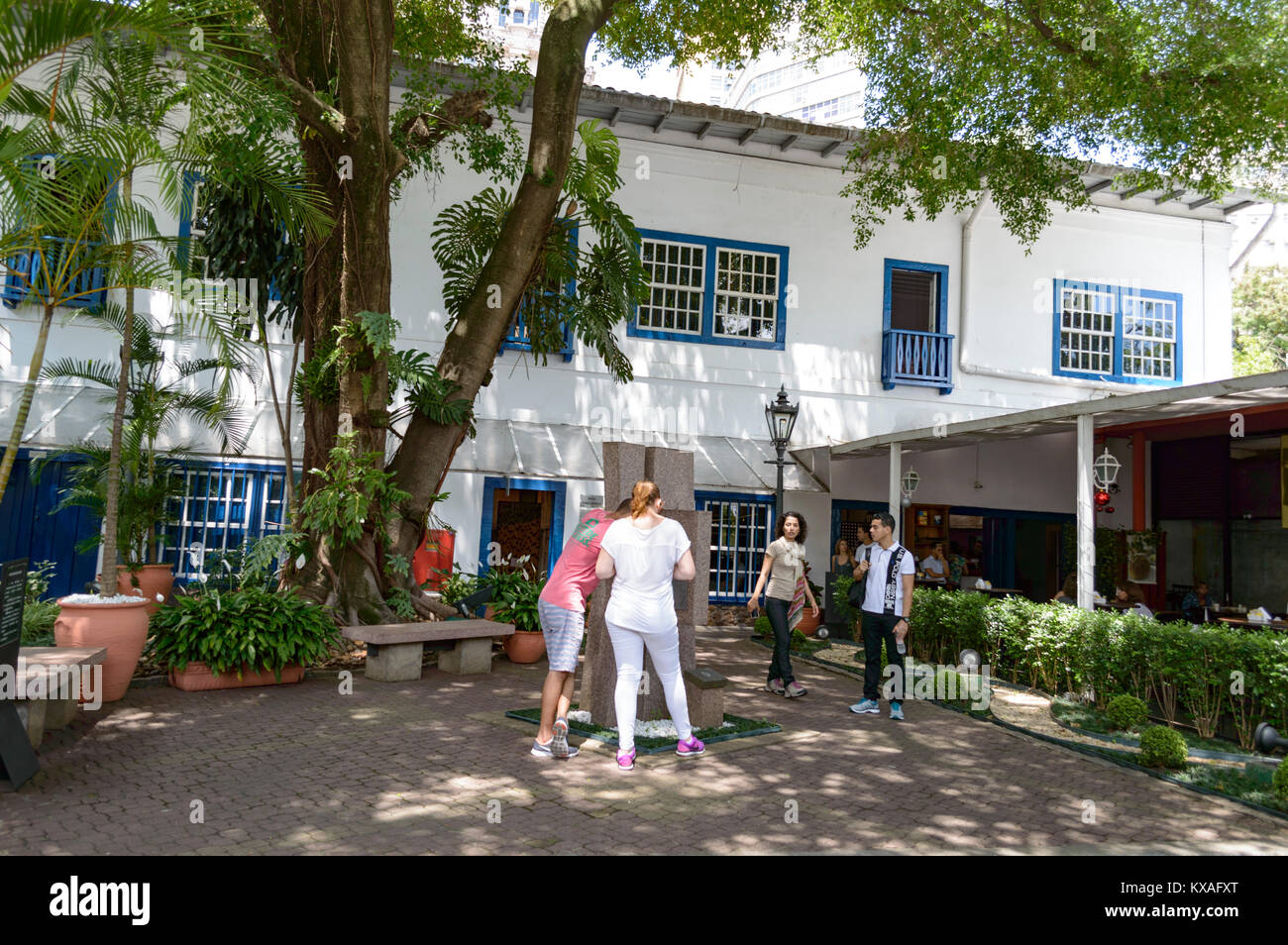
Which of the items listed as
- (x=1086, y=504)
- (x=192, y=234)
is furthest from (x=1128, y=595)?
(x=192, y=234)

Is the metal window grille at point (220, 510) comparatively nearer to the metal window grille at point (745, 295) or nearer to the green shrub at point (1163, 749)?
the metal window grille at point (745, 295)

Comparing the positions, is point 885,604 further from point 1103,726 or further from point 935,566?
point 935,566

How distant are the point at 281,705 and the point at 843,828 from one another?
4447 mm

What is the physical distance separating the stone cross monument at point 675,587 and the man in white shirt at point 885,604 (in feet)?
4.72

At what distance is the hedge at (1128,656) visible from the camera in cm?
656

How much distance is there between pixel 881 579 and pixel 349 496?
491 centimetres

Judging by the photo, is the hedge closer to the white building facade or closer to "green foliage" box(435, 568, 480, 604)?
the white building facade

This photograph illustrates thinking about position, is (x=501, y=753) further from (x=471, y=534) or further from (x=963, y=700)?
(x=471, y=534)

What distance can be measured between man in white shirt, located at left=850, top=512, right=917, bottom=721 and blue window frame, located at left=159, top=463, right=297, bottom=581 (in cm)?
A: 794

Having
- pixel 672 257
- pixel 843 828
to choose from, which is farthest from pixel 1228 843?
pixel 672 257

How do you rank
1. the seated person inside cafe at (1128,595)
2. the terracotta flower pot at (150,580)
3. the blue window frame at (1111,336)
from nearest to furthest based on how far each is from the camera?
the terracotta flower pot at (150,580)
the seated person inside cafe at (1128,595)
the blue window frame at (1111,336)

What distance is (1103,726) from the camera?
23.1ft

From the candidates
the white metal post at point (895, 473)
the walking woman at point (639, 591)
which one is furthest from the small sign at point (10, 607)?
the white metal post at point (895, 473)

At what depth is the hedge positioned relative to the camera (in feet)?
21.5
